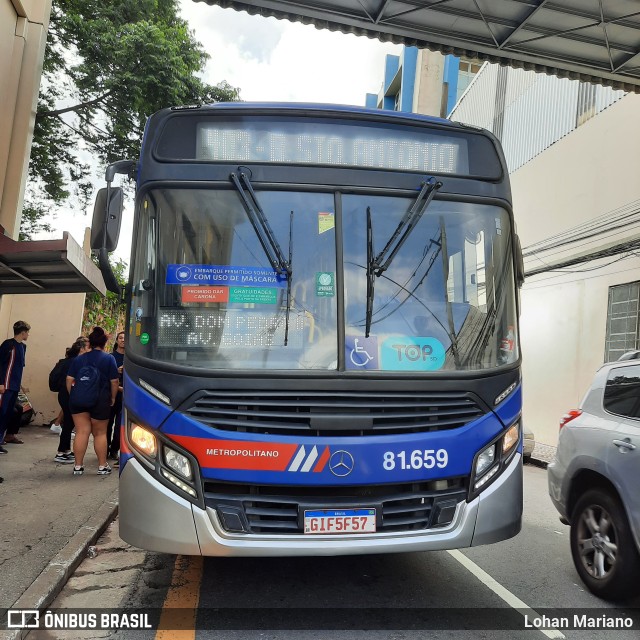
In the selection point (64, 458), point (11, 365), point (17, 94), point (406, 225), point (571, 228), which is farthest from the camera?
point (571, 228)

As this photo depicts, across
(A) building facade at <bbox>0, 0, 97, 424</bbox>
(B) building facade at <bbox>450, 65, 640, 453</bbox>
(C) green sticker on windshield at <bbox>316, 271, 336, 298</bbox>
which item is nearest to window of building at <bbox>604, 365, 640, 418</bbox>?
(C) green sticker on windshield at <bbox>316, 271, 336, 298</bbox>

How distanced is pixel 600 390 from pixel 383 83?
129ft

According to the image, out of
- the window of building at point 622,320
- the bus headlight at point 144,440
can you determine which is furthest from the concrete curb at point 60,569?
the window of building at point 622,320

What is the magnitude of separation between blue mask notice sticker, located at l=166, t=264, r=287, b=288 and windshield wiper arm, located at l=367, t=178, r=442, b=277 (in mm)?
600

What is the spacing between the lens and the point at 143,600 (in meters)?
4.14

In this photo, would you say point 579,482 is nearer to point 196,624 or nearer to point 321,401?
point 321,401

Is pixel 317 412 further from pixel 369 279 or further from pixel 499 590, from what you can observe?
pixel 499 590

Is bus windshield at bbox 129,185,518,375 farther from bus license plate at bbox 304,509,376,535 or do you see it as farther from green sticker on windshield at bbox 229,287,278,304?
bus license plate at bbox 304,509,376,535

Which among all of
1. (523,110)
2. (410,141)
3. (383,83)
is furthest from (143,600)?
(383,83)

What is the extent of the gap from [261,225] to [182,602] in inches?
95.4

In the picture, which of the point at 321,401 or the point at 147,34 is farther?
the point at 147,34

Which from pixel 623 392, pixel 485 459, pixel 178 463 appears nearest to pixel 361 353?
pixel 485 459

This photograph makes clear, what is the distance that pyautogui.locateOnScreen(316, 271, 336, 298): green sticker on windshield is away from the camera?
3.94 m

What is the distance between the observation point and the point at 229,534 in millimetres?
3564
